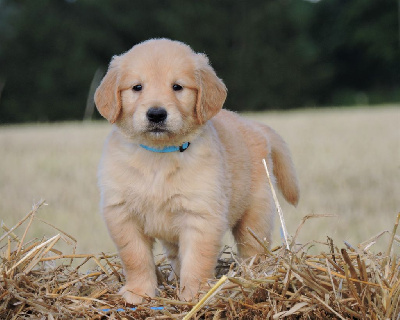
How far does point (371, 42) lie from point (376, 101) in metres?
3.25

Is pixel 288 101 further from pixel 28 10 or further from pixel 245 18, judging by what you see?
pixel 28 10

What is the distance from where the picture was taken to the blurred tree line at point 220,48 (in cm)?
2739

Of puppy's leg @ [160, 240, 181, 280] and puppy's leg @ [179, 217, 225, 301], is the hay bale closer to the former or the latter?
puppy's leg @ [179, 217, 225, 301]

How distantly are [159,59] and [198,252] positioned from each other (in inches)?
43.4

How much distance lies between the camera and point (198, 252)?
11.7 feet

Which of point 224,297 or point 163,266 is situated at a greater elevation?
point 224,297

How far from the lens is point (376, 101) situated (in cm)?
3014

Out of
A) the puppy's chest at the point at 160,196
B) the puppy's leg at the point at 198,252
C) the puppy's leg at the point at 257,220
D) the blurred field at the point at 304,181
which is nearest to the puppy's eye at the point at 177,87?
the puppy's chest at the point at 160,196

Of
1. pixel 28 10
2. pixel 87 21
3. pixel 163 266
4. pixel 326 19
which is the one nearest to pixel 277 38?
pixel 326 19

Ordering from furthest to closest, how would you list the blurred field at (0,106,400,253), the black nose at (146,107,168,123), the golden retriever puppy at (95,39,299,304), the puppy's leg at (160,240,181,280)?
the blurred field at (0,106,400,253), the puppy's leg at (160,240,181,280), the golden retriever puppy at (95,39,299,304), the black nose at (146,107,168,123)

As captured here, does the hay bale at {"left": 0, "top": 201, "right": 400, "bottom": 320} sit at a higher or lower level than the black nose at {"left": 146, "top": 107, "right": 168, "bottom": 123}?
lower

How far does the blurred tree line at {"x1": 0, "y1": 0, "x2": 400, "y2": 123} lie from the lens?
89.9 feet

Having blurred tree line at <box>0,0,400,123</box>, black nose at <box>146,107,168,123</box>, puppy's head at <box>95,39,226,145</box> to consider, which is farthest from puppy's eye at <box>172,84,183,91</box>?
blurred tree line at <box>0,0,400,123</box>

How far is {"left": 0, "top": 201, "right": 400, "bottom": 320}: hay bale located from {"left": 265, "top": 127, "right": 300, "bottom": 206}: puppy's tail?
1.05 meters
